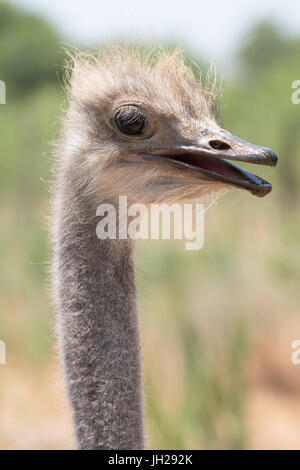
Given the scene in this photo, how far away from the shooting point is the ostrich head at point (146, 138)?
6.70 feet

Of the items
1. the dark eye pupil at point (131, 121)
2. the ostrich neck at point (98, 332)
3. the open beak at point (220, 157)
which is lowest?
the ostrich neck at point (98, 332)

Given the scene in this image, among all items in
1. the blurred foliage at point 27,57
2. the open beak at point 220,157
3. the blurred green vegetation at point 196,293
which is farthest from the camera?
the blurred foliage at point 27,57

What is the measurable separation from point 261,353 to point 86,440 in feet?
15.8

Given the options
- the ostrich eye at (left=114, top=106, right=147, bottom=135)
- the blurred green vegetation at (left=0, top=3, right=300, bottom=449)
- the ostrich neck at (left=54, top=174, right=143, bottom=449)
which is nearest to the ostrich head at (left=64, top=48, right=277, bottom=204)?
the ostrich eye at (left=114, top=106, right=147, bottom=135)

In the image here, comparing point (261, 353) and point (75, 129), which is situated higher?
point (75, 129)

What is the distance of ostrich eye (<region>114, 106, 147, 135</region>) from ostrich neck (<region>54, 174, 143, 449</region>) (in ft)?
0.72

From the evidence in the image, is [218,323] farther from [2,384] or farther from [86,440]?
[86,440]

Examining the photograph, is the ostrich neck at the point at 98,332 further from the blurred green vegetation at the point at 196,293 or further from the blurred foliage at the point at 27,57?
the blurred foliage at the point at 27,57

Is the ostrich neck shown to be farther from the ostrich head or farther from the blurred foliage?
the blurred foliage

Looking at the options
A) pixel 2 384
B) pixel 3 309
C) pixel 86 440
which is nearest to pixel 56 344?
pixel 86 440

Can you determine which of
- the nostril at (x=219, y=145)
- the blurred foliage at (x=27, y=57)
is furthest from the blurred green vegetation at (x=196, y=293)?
the blurred foliage at (x=27, y=57)

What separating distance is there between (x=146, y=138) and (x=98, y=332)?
0.53 m

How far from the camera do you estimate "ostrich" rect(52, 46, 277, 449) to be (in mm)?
2068

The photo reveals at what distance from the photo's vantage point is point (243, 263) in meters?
6.89
